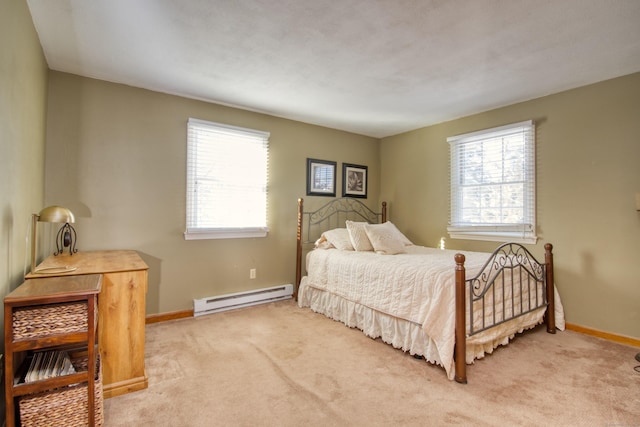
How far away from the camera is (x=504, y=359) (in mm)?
2480

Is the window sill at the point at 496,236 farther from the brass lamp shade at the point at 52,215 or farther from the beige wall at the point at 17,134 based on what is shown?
the beige wall at the point at 17,134

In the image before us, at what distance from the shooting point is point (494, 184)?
12.2ft

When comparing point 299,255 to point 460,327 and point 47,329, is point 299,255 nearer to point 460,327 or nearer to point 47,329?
point 460,327

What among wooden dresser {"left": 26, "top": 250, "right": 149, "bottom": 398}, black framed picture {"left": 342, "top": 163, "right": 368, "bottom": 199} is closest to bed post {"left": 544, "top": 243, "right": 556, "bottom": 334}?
black framed picture {"left": 342, "top": 163, "right": 368, "bottom": 199}

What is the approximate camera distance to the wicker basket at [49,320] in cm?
144

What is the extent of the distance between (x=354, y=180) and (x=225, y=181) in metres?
1.98

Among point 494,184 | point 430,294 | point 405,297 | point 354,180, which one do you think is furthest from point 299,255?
point 494,184

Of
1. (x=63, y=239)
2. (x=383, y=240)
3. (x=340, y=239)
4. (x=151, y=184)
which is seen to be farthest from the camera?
(x=340, y=239)

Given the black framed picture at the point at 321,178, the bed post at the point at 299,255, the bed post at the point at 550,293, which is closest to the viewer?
the bed post at the point at 550,293

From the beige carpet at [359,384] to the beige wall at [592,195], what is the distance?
40 cm

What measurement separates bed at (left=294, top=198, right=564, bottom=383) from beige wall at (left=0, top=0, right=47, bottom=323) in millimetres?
2479

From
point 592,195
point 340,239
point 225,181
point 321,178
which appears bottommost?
point 340,239

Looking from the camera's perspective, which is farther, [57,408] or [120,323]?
[120,323]

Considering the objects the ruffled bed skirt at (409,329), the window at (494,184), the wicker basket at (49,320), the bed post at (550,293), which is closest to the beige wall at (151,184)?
the ruffled bed skirt at (409,329)
